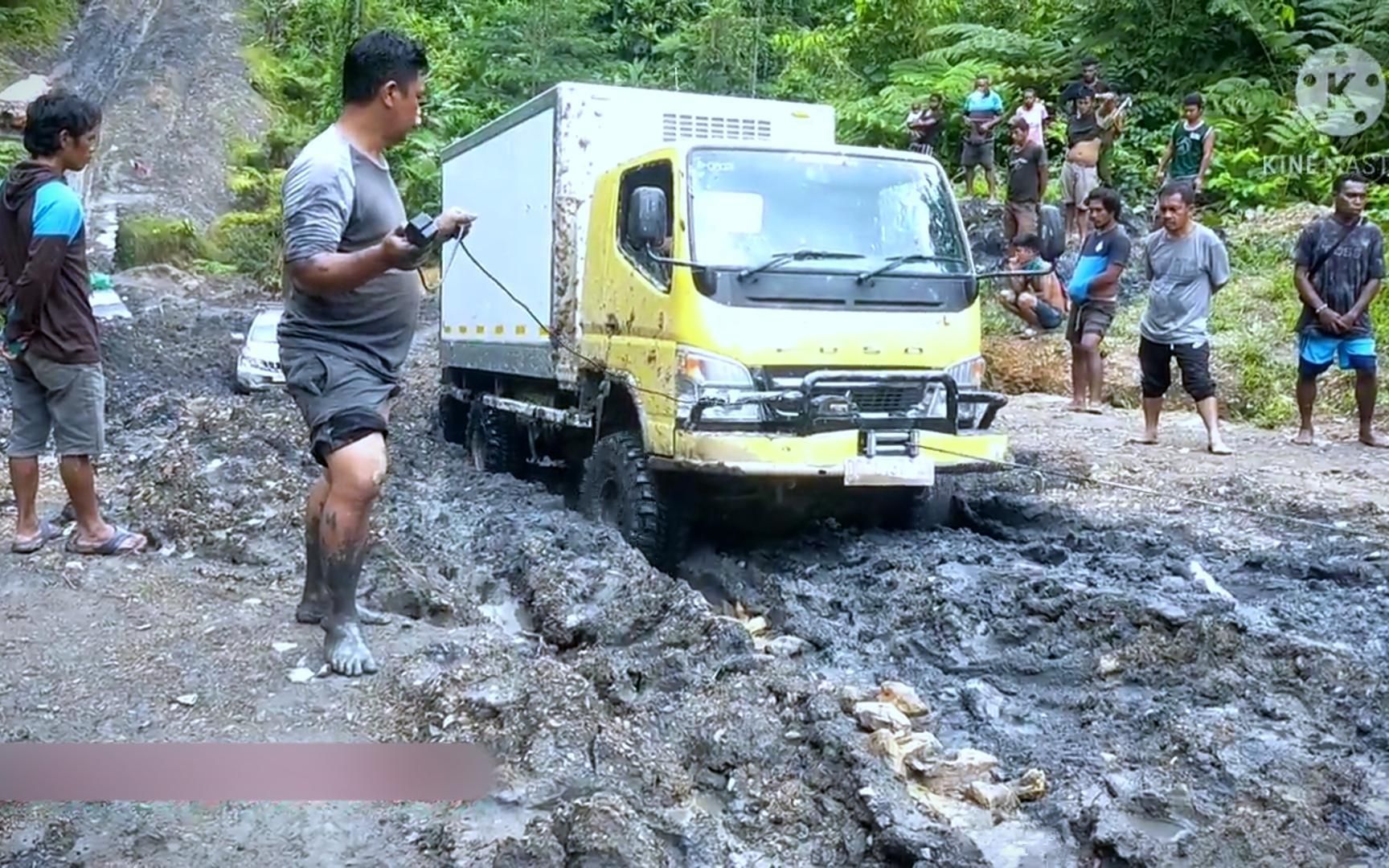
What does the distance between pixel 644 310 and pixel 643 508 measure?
106cm

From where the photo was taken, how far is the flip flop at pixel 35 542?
18.1ft

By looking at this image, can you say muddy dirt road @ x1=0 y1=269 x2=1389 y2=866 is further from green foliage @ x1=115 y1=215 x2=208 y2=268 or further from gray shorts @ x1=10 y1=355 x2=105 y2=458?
green foliage @ x1=115 y1=215 x2=208 y2=268

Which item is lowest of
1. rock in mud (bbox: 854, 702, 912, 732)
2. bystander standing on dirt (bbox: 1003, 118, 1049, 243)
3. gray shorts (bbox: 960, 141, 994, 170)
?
rock in mud (bbox: 854, 702, 912, 732)

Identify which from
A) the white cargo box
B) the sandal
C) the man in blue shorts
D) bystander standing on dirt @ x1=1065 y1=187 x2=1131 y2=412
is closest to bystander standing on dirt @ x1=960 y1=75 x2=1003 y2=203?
bystander standing on dirt @ x1=1065 y1=187 x2=1131 y2=412

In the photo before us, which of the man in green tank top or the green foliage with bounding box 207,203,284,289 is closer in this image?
the man in green tank top

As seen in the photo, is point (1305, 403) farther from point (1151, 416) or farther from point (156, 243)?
point (156, 243)

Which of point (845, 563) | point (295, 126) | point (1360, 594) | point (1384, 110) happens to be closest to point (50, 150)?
point (845, 563)

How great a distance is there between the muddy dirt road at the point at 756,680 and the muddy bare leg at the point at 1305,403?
1952mm

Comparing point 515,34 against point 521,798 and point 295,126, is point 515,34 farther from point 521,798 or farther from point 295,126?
point 521,798

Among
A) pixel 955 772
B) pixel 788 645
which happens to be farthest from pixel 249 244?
pixel 955 772

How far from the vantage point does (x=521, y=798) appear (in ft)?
11.2

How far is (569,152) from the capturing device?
8172 millimetres

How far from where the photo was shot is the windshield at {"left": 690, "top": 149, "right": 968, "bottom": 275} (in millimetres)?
6762

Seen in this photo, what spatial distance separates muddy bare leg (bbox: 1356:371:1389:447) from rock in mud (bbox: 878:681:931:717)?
587cm
